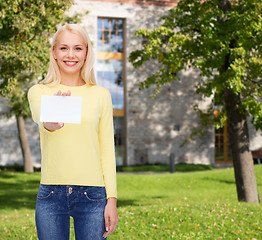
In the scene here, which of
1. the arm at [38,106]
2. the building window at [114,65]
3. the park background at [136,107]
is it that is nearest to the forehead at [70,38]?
the arm at [38,106]

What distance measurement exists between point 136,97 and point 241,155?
48.2ft

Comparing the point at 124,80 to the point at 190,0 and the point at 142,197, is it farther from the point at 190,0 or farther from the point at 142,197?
the point at 190,0

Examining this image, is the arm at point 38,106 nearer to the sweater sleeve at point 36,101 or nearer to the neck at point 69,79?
the sweater sleeve at point 36,101

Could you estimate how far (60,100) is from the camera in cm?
238

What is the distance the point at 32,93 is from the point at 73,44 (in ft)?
1.38

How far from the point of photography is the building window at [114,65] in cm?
2441

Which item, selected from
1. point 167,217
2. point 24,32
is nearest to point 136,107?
point 24,32

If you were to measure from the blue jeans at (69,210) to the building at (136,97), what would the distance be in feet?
71.3

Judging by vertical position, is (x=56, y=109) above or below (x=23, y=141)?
above

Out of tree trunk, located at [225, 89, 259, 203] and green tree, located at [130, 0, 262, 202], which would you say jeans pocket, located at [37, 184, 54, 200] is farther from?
tree trunk, located at [225, 89, 259, 203]

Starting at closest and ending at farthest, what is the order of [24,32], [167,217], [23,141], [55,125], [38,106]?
1. [55,125]
2. [38,106]
3. [167,217]
4. [24,32]
5. [23,141]

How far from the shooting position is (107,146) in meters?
2.53

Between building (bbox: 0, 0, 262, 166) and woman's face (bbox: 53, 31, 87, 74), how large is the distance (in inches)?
850

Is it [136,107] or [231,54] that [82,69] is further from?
[136,107]
